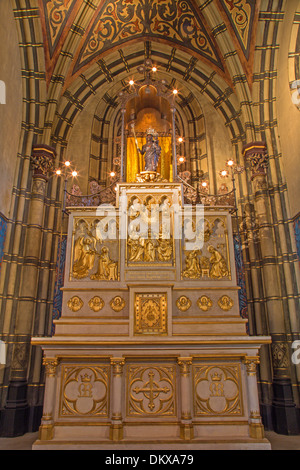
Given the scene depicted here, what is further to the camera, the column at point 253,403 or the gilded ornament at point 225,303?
the gilded ornament at point 225,303

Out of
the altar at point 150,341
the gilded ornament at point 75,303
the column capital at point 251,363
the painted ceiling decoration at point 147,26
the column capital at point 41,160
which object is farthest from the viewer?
the painted ceiling decoration at point 147,26

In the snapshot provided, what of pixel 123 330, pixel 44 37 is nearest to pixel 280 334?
pixel 123 330

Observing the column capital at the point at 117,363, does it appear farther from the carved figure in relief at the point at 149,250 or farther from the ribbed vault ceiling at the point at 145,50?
the ribbed vault ceiling at the point at 145,50

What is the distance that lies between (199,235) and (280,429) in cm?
424

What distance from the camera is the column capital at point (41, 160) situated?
328 inches

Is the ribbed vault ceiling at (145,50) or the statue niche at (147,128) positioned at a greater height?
the ribbed vault ceiling at (145,50)

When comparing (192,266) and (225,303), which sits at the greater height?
(192,266)

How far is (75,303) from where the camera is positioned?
653 cm

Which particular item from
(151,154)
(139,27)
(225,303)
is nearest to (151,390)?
(225,303)

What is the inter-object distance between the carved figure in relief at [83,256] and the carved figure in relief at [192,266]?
193cm

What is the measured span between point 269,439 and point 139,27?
11.4 m

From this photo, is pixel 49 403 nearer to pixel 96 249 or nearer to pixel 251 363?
pixel 96 249

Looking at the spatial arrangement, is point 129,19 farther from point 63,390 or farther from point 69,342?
point 63,390

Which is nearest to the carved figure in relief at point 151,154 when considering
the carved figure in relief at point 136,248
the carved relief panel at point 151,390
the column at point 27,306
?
the carved figure in relief at point 136,248
